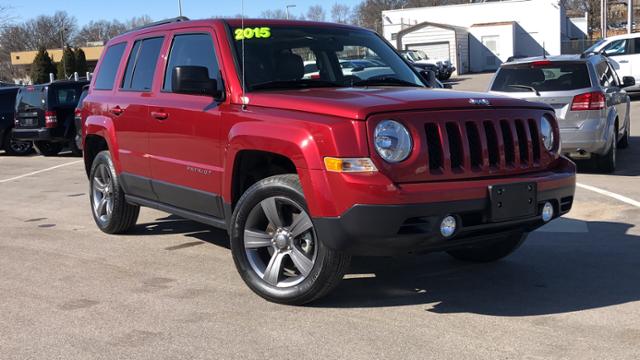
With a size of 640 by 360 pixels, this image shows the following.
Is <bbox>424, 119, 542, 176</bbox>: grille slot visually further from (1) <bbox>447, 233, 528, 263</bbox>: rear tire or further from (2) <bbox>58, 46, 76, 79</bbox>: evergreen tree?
(2) <bbox>58, 46, 76, 79</bbox>: evergreen tree

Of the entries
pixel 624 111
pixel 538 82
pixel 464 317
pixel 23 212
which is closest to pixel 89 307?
pixel 464 317

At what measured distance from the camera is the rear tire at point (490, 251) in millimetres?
5629

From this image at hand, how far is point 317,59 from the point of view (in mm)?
5672

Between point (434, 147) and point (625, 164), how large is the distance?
8.29 meters

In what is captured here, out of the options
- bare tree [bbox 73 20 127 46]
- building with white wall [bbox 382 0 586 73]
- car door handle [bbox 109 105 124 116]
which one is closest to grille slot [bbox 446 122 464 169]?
car door handle [bbox 109 105 124 116]

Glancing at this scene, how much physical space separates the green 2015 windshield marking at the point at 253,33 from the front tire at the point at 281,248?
1.27 m

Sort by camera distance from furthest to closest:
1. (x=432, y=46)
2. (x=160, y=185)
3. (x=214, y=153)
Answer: (x=432, y=46), (x=160, y=185), (x=214, y=153)

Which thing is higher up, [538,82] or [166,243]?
[538,82]

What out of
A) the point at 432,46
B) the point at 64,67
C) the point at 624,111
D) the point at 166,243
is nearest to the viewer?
the point at 166,243

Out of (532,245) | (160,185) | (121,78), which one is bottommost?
(532,245)

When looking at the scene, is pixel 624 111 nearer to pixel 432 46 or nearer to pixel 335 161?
pixel 335 161

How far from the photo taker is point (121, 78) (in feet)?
21.9

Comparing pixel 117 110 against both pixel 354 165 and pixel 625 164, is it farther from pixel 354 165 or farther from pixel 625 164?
pixel 625 164

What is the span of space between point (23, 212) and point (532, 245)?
6.30 m
